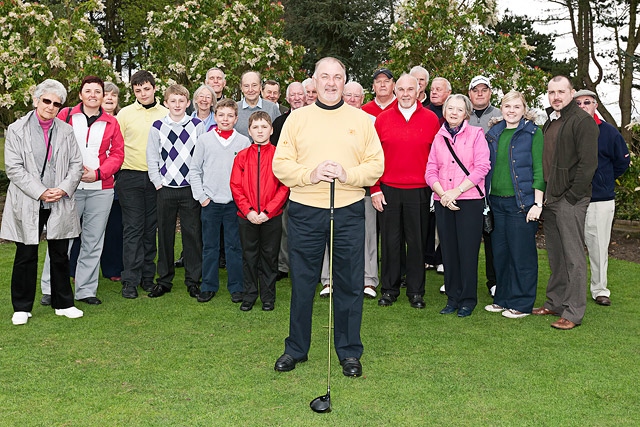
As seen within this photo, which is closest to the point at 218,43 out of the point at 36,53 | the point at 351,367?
the point at 36,53

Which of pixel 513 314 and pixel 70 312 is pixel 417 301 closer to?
pixel 513 314

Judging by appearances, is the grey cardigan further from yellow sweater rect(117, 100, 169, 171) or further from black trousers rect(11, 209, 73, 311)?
yellow sweater rect(117, 100, 169, 171)

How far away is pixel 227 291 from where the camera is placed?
6.55 meters

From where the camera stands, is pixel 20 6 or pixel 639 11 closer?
pixel 20 6

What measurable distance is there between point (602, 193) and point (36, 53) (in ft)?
28.2

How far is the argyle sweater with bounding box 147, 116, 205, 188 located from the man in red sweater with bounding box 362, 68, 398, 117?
176 centimetres

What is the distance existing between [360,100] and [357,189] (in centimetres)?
230

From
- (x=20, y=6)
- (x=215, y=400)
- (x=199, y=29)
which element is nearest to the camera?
(x=215, y=400)

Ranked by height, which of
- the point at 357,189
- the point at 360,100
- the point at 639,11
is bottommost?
the point at 357,189

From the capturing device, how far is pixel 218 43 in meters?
12.8

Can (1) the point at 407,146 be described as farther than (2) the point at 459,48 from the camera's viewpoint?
No

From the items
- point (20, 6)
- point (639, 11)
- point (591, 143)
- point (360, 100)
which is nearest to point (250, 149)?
point (360, 100)

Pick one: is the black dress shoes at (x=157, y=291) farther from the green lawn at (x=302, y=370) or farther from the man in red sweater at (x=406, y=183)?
the man in red sweater at (x=406, y=183)

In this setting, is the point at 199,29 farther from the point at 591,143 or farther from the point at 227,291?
the point at 591,143
